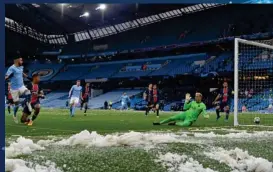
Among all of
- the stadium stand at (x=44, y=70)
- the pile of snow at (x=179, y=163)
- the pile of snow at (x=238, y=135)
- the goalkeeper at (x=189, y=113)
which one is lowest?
the pile of snow at (x=179, y=163)

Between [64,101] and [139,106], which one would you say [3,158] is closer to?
[64,101]

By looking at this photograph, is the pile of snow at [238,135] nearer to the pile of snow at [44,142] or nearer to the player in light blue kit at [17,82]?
the pile of snow at [44,142]

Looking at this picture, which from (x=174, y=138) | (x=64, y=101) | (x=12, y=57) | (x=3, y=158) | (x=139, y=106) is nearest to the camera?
(x=3, y=158)

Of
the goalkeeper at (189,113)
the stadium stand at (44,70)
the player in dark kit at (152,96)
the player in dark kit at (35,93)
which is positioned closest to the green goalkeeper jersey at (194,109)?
the goalkeeper at (189,113)

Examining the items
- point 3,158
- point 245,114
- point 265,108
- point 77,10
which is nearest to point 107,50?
point 77,10

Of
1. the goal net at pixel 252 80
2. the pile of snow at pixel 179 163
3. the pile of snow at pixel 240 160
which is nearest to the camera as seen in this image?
the pile of snow at pixel 179 163

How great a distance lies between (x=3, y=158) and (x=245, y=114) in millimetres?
4639

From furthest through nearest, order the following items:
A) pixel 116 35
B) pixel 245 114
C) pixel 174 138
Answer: pixel 245 114 < pixel 116 35 < pixel 174 138

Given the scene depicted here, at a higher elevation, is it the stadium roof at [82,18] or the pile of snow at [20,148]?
the stadium roof at [82,18]

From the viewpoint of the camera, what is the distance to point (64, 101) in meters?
5.11

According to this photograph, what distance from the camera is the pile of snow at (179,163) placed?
353 centimetres

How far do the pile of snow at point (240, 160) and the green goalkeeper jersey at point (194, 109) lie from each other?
1.47m

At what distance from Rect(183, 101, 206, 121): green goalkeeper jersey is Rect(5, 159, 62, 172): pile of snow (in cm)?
255

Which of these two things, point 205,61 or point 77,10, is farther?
point 205,61
